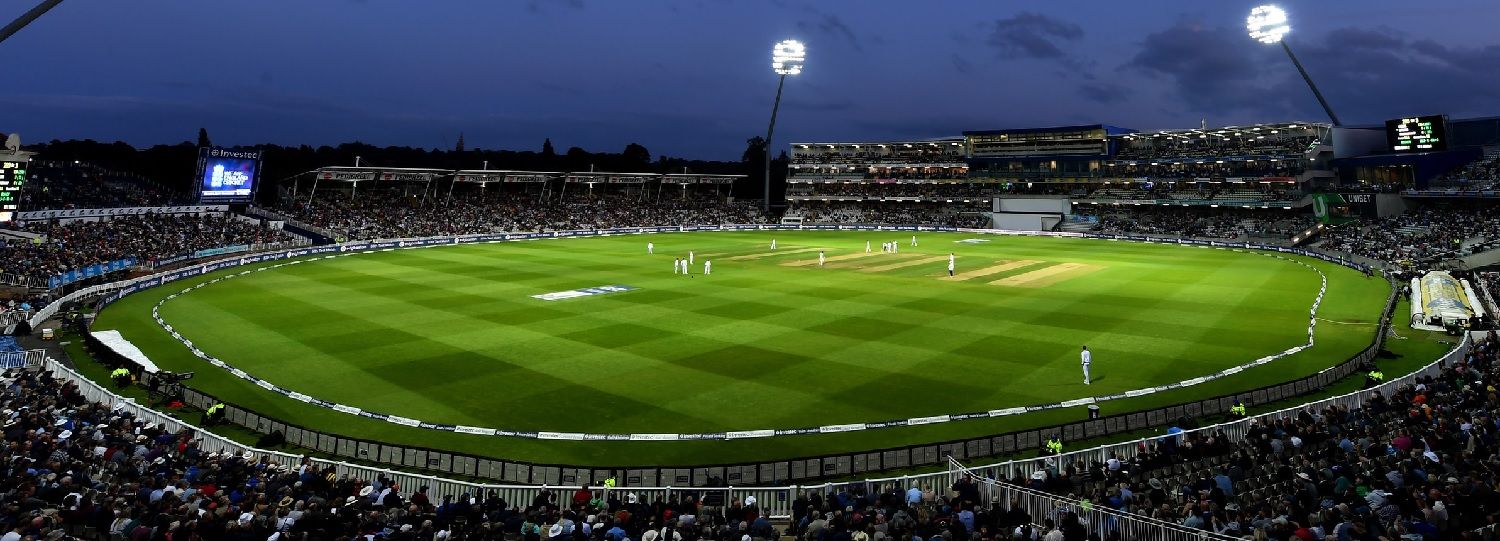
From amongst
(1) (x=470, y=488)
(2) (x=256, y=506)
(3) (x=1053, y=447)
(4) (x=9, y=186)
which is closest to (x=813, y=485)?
(3) (x=1053, y=447)

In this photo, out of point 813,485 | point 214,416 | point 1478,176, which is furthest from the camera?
point 1478,176

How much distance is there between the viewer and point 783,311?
117 ft

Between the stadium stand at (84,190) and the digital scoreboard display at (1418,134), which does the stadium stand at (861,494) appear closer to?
the stadium stand at (84,190)

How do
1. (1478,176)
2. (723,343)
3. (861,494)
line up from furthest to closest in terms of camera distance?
(1478,176), (723,343), (861,494)

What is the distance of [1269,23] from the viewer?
70875 millimetres

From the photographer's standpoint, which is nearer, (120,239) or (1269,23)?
(120,239)

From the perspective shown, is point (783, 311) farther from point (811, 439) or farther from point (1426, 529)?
point (1426, 529)

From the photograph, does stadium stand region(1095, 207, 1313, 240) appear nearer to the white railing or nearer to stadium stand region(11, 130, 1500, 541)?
stadium stand region(11, 130, 1500, 541)

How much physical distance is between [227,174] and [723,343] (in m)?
58.2

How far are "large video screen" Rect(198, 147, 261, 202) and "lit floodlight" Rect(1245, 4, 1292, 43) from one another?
88733 mm

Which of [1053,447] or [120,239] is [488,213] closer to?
[120,239]

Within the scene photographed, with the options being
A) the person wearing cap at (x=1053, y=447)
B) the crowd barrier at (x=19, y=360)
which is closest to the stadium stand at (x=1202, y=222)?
the person wearing cap at (x=1053, y=447)

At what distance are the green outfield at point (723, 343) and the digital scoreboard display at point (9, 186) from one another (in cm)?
667

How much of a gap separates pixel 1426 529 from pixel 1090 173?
106267 millimetres
